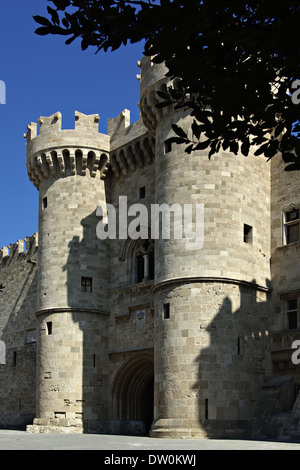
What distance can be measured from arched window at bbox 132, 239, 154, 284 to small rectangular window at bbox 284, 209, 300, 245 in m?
4.70

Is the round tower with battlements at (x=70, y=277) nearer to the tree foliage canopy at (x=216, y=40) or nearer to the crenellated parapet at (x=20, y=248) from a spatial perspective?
the crenellated parapet at (x=20, y=248)

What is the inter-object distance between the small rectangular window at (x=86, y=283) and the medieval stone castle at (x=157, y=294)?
5cm

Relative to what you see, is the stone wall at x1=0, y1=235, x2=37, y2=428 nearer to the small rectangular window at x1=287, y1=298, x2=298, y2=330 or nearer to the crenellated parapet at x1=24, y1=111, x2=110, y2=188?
the crenellated parapet at x1=24, y1=111, x2=110, y2=188

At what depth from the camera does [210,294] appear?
19.4m

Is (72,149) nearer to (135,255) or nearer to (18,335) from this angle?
(135,255)

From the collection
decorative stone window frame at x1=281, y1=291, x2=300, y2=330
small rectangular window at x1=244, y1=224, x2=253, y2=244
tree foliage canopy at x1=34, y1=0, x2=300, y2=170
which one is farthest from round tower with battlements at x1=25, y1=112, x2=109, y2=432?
tree foliage canopy at x1=34, y1=0, x2=300, y2=170

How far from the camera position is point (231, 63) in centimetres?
753

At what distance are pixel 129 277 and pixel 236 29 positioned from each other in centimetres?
1769

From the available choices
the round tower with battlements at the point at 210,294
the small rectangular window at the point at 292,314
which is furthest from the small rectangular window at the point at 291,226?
the small rectangular window at the point at 292,314

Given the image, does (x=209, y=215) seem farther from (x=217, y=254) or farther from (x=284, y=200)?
(x=284, y=200)

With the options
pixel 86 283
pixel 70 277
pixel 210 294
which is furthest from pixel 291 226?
pixel 70 277

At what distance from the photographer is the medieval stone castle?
19.2 meters
